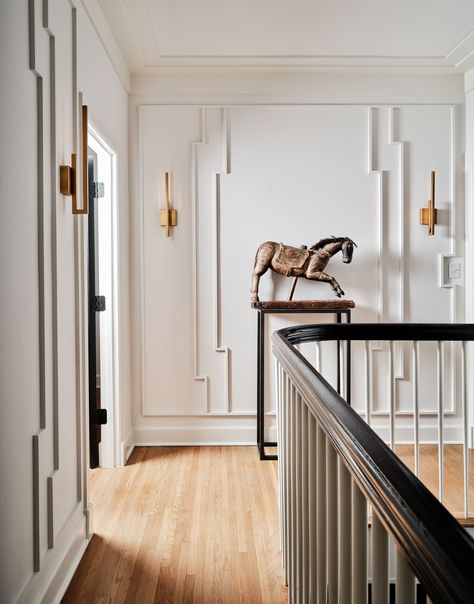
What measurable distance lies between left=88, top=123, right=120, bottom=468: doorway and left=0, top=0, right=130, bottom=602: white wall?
0.73 metres

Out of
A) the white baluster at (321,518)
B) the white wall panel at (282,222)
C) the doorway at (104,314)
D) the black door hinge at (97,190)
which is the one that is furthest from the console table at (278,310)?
the white baluster at (321,518)

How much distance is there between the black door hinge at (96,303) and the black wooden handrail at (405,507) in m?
2.07

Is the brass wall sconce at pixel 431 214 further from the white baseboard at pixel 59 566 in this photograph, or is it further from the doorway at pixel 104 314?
the white baseboard at pixel 59 566

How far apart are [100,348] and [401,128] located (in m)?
2.54

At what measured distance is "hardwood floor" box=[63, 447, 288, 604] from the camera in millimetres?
1734

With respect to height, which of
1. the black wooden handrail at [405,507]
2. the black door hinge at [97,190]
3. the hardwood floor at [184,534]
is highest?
the black door hinge at [97,190]

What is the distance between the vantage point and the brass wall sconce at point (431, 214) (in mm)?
3314

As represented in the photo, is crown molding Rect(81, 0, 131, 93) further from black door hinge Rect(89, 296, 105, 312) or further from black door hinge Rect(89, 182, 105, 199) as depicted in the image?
black door hinge Rect(89, 296, 105, 312)

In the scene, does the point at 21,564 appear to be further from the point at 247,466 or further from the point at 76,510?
the point at 247,466

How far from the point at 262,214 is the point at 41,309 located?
204 cm

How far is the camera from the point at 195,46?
2.96m

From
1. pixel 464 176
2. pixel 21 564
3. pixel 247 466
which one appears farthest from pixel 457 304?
pixel 21 564

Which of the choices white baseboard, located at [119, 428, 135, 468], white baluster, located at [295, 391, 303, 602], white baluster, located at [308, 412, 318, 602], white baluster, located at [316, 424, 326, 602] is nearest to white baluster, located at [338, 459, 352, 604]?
white baluster, located at [316, 424, 326, 602]

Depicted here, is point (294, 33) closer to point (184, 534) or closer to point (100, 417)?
point (100, 417)
